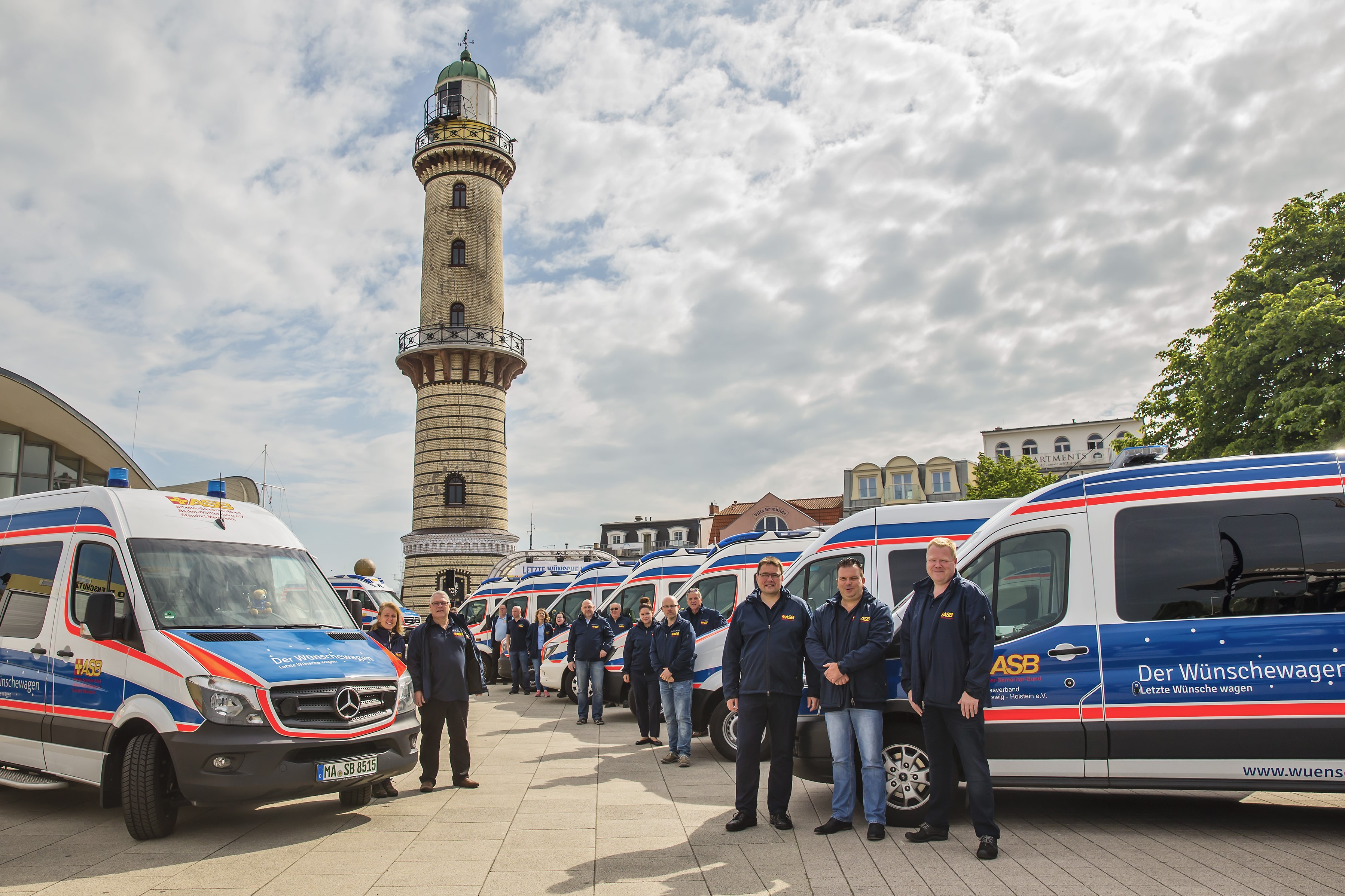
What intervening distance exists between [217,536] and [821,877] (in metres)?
5.50

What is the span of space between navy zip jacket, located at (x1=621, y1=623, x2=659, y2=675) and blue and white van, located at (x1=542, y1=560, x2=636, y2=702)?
4.25 m

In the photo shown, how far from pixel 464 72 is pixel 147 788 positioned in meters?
36.6

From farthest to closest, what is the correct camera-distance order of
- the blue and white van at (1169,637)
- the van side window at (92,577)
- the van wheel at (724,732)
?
the van wheel at (724,732) → the van side window at (92,577) → the blue and white van at (1169,637)

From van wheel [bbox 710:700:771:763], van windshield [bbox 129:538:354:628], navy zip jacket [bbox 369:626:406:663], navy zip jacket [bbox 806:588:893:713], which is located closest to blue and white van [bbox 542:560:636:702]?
navy zip jacket [bbox 369:626:406:663]

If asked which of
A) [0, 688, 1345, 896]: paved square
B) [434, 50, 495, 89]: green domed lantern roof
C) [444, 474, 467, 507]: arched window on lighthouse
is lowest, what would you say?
[0, 688, 1345, 896]: paved square

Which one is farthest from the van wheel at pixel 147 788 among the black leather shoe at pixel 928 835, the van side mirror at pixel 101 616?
the black leather shoe at pixel 928 835

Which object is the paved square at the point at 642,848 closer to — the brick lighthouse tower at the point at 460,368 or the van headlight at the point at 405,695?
the van headlight at the point at 405,695

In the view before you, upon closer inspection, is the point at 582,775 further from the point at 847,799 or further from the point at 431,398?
the point at 431,398

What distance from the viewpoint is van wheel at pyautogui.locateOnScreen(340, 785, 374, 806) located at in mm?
7203

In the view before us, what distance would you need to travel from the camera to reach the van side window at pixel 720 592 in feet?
42.3

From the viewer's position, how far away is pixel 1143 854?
5.59 meters

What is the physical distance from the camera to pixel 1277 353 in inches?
749

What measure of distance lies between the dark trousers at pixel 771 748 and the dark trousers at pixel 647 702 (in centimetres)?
440

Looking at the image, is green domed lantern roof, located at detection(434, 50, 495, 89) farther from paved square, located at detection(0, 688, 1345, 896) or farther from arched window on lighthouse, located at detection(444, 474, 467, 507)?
paved square, located at detection(0, 688, 1345, 896)
